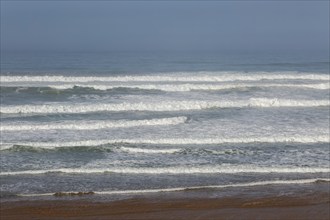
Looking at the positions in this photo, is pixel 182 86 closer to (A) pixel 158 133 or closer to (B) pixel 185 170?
(A) pixel 158 133

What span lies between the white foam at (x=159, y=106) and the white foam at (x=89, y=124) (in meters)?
2.60

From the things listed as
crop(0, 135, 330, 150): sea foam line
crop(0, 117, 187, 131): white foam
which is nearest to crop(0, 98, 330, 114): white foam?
crop(0, 117, 187, 131): white foam

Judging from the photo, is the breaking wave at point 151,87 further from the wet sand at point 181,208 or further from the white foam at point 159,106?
the wet sand at point 181,208

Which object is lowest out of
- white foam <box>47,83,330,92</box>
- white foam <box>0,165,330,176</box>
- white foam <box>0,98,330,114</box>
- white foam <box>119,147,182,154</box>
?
white foam <box>0,165,330,176</box>

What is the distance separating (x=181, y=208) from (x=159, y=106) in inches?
455

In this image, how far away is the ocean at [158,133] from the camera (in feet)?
36.0

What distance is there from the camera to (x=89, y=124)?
1658 cm

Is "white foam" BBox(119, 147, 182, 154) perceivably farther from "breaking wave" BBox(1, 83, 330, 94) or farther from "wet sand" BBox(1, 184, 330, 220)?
"breaking wave" BBox(1, 83, 330, 94)

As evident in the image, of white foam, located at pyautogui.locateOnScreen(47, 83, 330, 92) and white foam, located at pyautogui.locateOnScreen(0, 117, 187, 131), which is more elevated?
white foam, located at pyautogui.locateOnScreen(47, 83, 330, 92)

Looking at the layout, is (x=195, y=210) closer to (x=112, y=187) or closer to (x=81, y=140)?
(x=112, y=187)

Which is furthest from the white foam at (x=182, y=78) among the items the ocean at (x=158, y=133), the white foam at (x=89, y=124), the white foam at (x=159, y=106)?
the white foam at (x=89, y=124)

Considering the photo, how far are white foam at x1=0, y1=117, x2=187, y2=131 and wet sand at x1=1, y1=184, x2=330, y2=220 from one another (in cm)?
685

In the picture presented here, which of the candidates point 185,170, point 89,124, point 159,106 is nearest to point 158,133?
point 89,124

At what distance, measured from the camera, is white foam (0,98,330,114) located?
19.5 meters
